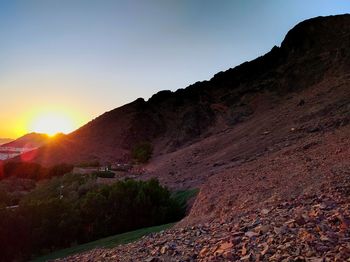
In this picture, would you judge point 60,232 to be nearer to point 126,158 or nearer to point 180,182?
point 180,182

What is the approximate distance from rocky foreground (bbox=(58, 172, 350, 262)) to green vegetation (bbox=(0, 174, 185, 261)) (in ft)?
36.8

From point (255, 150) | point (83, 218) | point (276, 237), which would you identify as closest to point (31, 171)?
point (255, 150)

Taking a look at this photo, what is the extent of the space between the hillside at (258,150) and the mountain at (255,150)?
5 centimetres

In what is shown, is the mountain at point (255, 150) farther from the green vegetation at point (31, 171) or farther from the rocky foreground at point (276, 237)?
the green vegetation at point (31, 171)

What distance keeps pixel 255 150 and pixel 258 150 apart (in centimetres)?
72

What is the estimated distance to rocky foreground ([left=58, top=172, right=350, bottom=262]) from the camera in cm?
643

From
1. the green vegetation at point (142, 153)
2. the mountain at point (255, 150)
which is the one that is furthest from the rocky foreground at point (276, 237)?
the green vegetation at point (142, 153)

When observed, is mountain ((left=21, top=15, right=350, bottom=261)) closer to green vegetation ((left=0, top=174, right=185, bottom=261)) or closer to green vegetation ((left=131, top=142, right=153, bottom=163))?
green vegetation ((left=131, top=142, right=153, bottom=163))

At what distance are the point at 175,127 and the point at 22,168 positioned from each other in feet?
84.1

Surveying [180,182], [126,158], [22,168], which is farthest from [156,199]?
[126,158]

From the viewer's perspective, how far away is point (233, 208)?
13.1 metres

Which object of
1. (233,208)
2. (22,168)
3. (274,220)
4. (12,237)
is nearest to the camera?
(274,220)

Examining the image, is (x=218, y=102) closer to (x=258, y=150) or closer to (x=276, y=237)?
(x=258, y=150)

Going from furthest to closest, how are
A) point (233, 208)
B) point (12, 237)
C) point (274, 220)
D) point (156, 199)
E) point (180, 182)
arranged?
point (180, 182), point (156, 199), point (12, 237), point (233, 208), point (274, 220)
